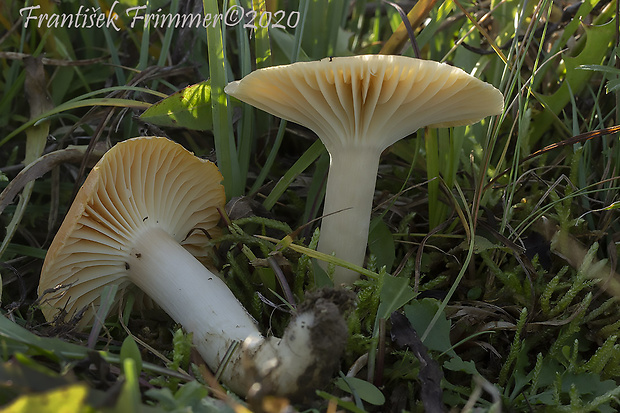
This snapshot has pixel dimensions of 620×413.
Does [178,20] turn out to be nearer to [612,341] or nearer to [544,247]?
[544,247]

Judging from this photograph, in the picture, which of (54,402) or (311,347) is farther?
(311,347)

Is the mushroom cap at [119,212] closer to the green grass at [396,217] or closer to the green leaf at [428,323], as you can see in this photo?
the green grass at [396,217]

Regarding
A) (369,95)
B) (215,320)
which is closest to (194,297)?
(215,320)

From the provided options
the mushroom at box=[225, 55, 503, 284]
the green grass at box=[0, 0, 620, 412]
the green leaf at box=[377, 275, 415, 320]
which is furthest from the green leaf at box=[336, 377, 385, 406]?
the mushroom at box=[225, 55, 503, 284]

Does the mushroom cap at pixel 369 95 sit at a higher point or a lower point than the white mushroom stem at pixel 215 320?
higher

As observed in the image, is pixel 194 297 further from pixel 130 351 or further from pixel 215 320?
pixel 130 351

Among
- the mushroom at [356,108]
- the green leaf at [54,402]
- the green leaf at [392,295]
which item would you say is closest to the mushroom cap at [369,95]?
the mushroom at [356,108]
